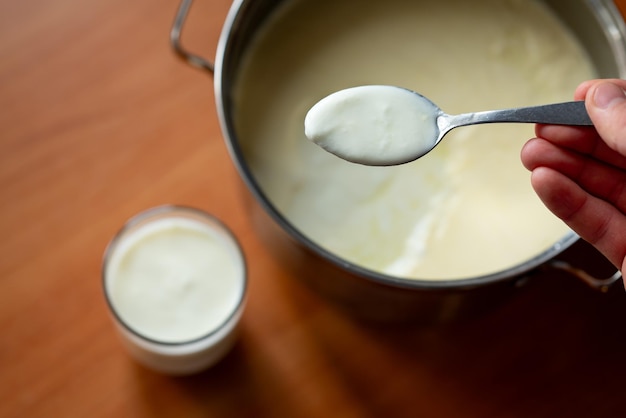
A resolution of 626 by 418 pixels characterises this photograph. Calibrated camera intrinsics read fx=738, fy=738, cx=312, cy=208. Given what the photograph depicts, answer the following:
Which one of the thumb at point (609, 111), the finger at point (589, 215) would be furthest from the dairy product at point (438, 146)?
the thumb at point (609, 111)

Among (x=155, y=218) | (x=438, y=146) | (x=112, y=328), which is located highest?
(x=438, y=146)

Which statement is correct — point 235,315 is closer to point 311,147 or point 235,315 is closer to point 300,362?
point 300,362

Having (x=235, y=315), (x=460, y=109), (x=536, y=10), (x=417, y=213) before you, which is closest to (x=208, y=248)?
(x=235, y=315)

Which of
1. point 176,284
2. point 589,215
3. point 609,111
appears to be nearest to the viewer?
point 609,111

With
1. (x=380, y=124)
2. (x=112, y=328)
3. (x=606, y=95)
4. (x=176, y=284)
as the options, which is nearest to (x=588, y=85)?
(x=606, y=95)

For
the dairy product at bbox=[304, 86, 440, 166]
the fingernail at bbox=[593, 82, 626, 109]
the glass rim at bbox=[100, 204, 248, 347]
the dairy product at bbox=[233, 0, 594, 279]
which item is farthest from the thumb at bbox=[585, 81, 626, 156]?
the glass rim at bbox=[100, 204, 248, 347]

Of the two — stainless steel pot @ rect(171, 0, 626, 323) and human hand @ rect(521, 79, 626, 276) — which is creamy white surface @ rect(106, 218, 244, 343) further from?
human hand @ rect(521, 79, 626, 276)

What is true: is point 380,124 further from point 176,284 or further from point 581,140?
point 176,284
